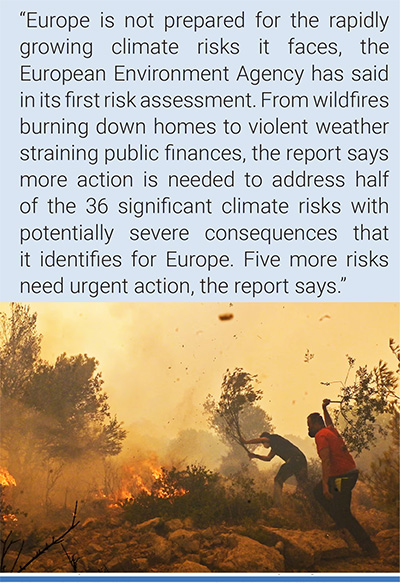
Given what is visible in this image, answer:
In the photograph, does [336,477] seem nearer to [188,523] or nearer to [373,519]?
[373,519]

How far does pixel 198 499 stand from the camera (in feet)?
22.1

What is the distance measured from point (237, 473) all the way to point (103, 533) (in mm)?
1843

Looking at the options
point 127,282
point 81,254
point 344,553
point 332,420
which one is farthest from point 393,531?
point 81,254

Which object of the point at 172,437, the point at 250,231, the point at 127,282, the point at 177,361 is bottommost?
the point at 172,437

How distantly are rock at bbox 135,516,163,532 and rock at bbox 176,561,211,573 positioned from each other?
0.57m

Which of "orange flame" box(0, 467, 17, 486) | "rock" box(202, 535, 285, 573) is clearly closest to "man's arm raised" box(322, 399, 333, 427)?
"rock" box(202, 535, 285, 573)

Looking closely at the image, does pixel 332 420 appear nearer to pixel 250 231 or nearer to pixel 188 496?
pixel 188 496

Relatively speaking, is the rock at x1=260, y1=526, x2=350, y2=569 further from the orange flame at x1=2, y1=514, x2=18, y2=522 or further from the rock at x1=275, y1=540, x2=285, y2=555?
the orange flame at x1=2, y1=514, x2=18, y2=522

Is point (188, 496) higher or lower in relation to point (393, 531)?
higher

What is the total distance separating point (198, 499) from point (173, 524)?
0.43m

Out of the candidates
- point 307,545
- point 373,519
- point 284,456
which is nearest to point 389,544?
point 373,519

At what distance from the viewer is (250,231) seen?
21.9ft
